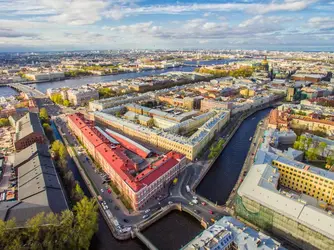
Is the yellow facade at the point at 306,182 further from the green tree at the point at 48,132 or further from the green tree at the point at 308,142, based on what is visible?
the green tree at the point at 48,132

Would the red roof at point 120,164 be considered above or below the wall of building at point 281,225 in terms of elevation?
above

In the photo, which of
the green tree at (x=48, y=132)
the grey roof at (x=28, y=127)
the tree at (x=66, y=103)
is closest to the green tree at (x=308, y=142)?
the grey roof at (x=28, y=127)

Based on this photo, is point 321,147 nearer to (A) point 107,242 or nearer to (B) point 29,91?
(A) point 107,242

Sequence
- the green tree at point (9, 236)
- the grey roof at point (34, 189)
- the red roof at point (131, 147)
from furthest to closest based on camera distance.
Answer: the red roof at point (131, 147) → the grey roof at point (34, 189) → the green tree at point (9, 236)

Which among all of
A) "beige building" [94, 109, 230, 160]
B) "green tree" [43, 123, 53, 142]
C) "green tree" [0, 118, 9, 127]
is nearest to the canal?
"beige building" [94, 109, 230, 160]

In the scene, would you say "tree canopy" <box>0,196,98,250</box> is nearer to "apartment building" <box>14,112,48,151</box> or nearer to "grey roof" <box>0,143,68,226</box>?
"grey roof" <box>0,143,68,226</box>

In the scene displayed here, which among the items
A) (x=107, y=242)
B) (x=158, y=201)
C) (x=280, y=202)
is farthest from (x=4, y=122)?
(x=280, y=202)

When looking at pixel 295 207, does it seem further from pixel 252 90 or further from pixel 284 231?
pixel 252 90
